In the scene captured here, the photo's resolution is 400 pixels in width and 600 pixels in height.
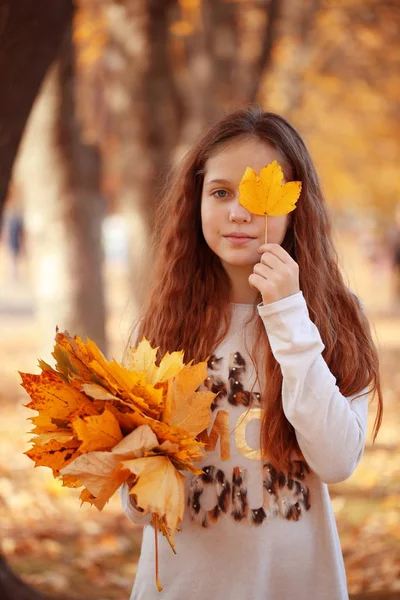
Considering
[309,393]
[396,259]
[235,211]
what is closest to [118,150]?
[235,211]

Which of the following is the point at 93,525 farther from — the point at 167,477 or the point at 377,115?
the point at 377,115

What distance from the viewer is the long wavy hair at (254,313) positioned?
6.31 feet

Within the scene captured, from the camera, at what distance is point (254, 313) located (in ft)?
6.60

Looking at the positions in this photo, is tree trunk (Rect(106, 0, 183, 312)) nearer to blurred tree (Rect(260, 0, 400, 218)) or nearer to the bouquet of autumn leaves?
blurred tree (Rect(260, 0, 400, 218))

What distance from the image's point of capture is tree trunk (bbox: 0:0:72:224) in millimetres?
2959

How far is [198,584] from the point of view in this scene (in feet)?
6.23

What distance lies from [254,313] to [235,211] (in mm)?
285

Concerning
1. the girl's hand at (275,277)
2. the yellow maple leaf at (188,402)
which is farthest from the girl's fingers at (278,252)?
the yellow maple leaf at (188,402)

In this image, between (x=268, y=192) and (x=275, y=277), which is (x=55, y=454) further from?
(x=268, y=192)

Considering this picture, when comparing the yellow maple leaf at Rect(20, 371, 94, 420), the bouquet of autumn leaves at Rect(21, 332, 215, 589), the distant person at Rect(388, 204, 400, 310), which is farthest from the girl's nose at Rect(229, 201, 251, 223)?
the distant person at Rect(388, 204, 400, 310)

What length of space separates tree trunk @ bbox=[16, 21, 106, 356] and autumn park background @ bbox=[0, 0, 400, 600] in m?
0.01

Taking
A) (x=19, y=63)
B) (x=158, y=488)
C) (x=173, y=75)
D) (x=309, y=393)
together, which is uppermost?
(x=173, y=75)

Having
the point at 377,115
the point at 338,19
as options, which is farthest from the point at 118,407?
the point at 377,115

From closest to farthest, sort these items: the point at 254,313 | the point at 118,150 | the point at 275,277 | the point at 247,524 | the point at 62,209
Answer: the point at 275,277, the point at 247,524, the point at 254,313, the point at 62,209, the point at 118,150
